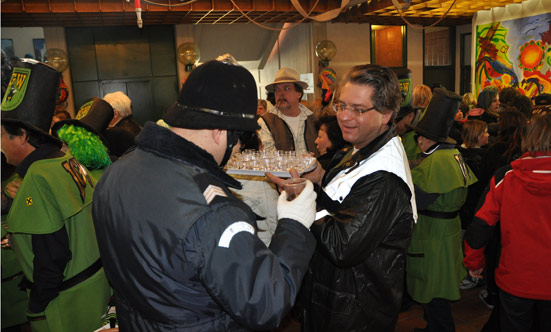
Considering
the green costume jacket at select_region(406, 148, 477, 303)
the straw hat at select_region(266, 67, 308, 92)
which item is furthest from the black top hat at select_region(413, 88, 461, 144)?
the straw hat at select_region(266, 67, 308, 92)

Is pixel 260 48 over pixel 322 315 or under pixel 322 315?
over

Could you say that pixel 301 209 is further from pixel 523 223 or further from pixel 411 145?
pixel 411 145

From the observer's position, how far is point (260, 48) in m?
13.8

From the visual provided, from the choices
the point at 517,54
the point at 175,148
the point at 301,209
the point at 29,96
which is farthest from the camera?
the point at 517,54

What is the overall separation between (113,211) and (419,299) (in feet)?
8.18

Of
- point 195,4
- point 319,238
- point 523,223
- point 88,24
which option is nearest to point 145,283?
point 319,238

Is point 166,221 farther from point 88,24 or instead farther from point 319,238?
point 88,24

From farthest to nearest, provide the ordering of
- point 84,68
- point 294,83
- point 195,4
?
point 84,68
point 195,4
point 294,83

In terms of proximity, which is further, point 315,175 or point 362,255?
point 315,175

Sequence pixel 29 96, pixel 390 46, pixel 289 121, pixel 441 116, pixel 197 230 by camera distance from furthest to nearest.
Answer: pixel 390 46
pixel 289 121
pixel 441 116
pixel 29 96
pixel 197 230

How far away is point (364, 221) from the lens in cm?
158

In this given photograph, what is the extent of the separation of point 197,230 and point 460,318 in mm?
3265

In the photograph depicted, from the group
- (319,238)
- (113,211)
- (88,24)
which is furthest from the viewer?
(88,24)

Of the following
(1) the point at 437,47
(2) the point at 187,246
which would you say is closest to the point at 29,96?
(2) the point at 187,246
